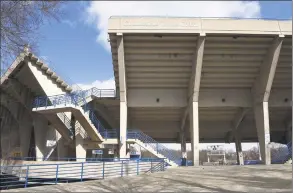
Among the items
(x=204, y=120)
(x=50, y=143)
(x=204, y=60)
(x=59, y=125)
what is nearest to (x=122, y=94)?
(x=59, y=125)

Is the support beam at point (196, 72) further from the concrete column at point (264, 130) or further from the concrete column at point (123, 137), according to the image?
the concrete column at point (123, 137)

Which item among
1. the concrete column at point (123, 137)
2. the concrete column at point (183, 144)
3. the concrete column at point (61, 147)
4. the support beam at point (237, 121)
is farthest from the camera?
the concrete column at point (183, 144)

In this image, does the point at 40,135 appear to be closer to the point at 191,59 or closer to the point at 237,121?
the point at 191,59

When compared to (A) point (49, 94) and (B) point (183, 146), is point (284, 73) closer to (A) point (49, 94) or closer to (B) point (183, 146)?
(B) point (183, 146)

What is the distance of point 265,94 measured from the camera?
2353cm

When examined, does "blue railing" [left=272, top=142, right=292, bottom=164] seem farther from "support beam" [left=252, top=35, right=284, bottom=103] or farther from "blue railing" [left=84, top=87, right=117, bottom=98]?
"blue railing" [left=84, top=87, right=117, bottom=98]

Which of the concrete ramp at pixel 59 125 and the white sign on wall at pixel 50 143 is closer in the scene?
the concrete ramp at pixel 59 125

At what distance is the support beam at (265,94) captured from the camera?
70.3 ft

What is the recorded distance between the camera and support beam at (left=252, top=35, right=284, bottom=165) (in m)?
21.4

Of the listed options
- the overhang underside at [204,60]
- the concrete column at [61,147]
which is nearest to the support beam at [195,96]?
the overhang underside at [204,60]

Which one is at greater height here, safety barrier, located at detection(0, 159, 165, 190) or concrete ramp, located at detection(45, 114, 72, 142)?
concrete ramp, located at detection(45, 114, 72, 142)

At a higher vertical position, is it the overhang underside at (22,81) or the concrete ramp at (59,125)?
the overhang underside at (22,81)

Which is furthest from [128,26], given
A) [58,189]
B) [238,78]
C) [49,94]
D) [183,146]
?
[183,146]

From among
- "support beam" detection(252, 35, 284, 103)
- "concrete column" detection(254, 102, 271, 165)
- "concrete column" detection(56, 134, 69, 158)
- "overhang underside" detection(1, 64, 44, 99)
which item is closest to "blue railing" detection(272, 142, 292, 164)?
"concrete column" detection(254, 102, 271, 165)
